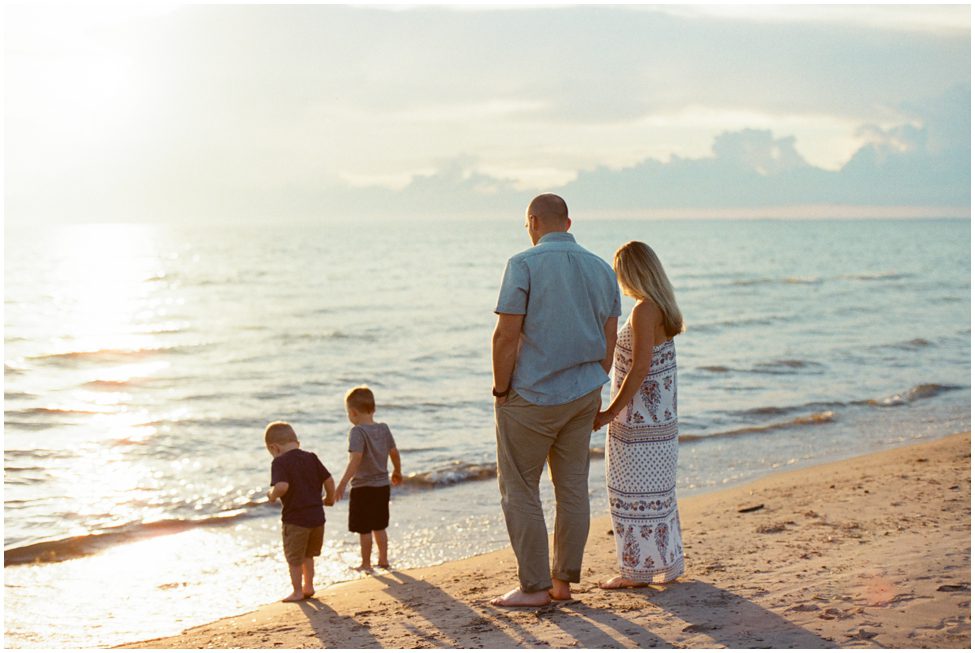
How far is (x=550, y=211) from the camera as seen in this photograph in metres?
4.77

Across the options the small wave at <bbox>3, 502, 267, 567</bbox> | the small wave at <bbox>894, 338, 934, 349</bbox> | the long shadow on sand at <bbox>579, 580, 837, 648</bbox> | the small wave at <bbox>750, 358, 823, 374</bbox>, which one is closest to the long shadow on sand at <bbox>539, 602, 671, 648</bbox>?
the long shadow on sand at <bbox>579, 580, 837, 648</bbox>

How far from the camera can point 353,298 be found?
37688 mm

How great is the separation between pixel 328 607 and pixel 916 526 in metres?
3.88

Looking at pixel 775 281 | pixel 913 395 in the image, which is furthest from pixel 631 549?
pixel 775 281

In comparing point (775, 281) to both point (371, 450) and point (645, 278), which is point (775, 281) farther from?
point (645, 278)

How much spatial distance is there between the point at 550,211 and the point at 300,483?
234cm

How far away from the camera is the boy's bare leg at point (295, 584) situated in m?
5.96

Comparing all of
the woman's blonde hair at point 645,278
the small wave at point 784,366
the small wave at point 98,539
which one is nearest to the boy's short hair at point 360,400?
the woman's blonde hair at point 645,278

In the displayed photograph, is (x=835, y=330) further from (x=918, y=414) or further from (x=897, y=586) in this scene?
(x=897, y=586)

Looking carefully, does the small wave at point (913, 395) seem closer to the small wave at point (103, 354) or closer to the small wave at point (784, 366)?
the small wave at point (784, 366)

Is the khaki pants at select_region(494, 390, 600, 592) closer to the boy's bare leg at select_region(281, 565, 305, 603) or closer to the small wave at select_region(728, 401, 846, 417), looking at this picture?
the boy's bare leg at select_region(281, 565, 305, 603)

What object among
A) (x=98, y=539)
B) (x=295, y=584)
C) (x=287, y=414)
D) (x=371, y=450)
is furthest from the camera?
(x=287, y=414)

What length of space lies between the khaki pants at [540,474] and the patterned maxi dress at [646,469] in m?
0.35

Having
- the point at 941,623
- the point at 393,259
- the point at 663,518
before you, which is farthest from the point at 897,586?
the point at 393,259
